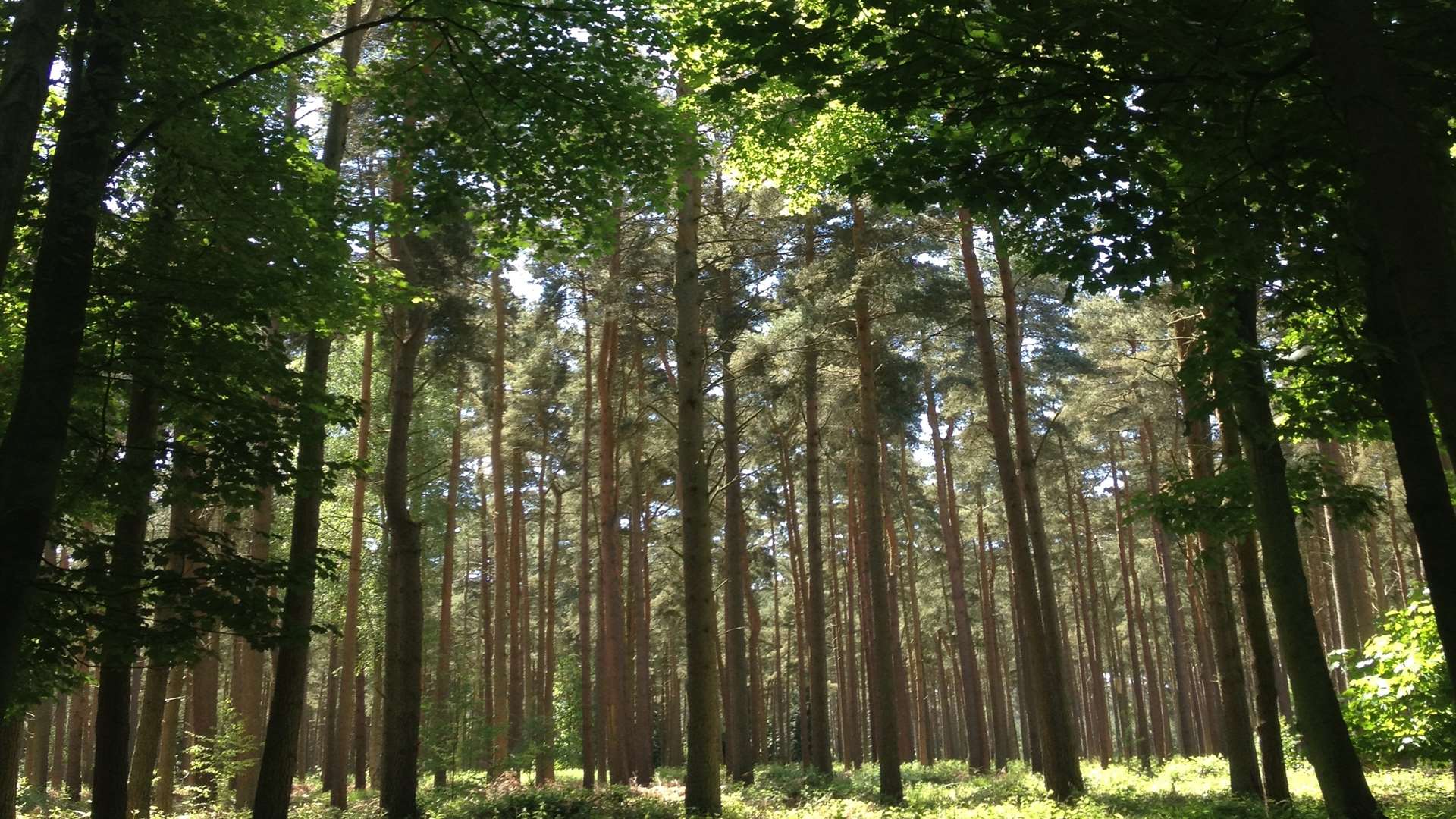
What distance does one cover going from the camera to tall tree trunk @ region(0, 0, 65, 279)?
4.91 m

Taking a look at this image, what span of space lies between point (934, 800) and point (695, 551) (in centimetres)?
926

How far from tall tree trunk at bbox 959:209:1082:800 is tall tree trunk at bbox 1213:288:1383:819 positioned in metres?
7.59

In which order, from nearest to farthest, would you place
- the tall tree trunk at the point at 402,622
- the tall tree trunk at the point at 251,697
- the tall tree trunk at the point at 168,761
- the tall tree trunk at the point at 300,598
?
the tall tree trunk at the point at 300,598, the tall tree trunk at the point at 402,622, the tall tree trunk at the point at 168,761, the tall tree trunk at the point at 251,697

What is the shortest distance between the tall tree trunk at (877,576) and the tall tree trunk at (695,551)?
15.2 ft

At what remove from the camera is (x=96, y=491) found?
725 centimetres

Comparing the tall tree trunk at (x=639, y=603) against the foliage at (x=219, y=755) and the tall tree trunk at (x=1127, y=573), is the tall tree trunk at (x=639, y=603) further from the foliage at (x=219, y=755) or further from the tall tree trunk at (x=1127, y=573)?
the tall tree trunk at (x=1127, y=573)

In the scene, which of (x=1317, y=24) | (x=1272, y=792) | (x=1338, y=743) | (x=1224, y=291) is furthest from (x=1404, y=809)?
(x=1317, y=24)

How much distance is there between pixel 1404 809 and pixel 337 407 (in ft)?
37.8

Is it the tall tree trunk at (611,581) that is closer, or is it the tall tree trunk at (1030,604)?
the tall tree trunk at (1030,604)

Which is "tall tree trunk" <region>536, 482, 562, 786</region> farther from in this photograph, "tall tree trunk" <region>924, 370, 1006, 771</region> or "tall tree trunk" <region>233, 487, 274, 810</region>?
"tall tree trunk" <region>924, 370, 1006, 771</region>

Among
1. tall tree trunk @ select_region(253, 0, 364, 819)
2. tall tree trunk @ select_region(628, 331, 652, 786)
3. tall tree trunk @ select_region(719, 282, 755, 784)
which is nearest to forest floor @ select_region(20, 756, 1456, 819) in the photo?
tall tree trunk @ select_region(719, 282, 755, 784)

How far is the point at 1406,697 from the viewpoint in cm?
954

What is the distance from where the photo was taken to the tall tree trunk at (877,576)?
643 inches

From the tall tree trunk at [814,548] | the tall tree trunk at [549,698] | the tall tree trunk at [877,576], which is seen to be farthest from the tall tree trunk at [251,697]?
the tall tree trunk at [814,548]
